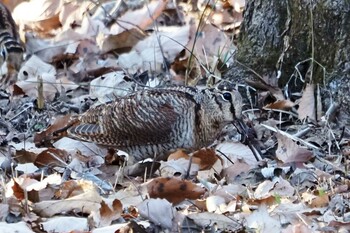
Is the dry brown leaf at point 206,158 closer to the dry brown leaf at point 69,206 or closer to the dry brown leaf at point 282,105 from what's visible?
the dry brown leaf at point 69,206

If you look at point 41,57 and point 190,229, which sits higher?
point 190,229

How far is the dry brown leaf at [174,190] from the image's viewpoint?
15.2 ft

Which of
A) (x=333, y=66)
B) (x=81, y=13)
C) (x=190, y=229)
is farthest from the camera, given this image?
(x=81, y=13)

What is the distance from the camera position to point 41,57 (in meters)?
9.02

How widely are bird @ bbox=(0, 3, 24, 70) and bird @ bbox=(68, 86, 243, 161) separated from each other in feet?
9.37

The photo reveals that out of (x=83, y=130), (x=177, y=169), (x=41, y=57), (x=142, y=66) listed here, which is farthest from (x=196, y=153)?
(x=41, y=57)

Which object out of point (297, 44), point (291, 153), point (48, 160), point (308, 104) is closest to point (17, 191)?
point (48, 160)

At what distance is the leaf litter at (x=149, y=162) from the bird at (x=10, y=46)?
0.43 feet

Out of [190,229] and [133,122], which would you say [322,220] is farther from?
[133,122]

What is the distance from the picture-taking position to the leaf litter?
433 cm

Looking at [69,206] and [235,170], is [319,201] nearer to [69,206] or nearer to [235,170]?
[235,170]

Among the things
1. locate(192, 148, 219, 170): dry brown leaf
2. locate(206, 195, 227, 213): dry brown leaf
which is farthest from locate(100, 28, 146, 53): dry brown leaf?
locate(206, 195, 227, 213): dry brown leaf

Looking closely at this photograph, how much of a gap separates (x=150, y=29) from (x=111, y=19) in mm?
449

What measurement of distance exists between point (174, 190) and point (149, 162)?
1059 millimetres
